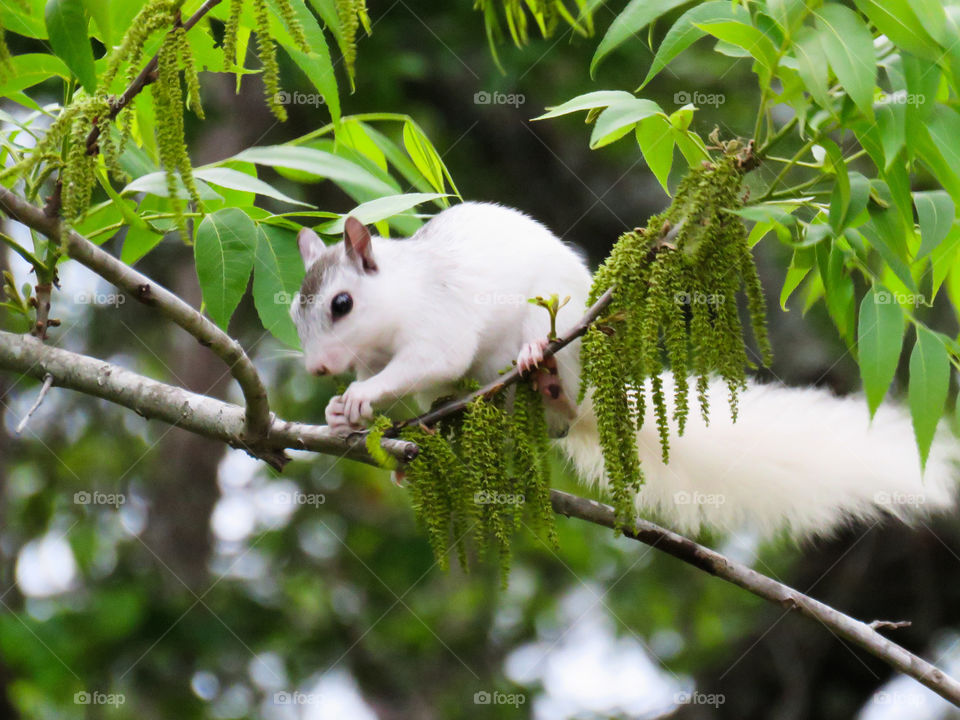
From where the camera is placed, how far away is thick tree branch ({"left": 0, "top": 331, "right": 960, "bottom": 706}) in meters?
2.16

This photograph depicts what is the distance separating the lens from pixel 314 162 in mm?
2070

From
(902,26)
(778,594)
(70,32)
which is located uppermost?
(70,32)

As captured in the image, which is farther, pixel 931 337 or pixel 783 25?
pixel 931 337

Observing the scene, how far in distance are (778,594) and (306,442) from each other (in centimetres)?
108

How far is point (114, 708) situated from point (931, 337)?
180 inches

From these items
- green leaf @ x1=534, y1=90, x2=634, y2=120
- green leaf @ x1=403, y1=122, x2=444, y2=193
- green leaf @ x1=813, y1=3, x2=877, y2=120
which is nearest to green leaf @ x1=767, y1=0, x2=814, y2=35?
green leaf @ x1=813, y1=3, x2=877, y2=120

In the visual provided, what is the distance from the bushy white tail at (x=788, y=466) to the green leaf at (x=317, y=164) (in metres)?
1.02

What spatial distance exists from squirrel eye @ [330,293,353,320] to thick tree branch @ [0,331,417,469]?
0.47 meters

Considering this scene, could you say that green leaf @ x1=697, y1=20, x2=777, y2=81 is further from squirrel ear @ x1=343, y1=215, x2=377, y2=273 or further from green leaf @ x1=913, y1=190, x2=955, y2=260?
squirrel ear @ x1=343, y1=215, x2=377, y2=273

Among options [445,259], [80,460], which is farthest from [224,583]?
[445,259]

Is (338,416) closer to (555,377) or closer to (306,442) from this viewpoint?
(306,442)

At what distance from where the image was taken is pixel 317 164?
2047mm

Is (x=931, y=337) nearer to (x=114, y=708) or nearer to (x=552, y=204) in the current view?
(x=552, y=204)

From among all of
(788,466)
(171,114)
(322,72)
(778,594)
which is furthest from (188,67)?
(788,466)
